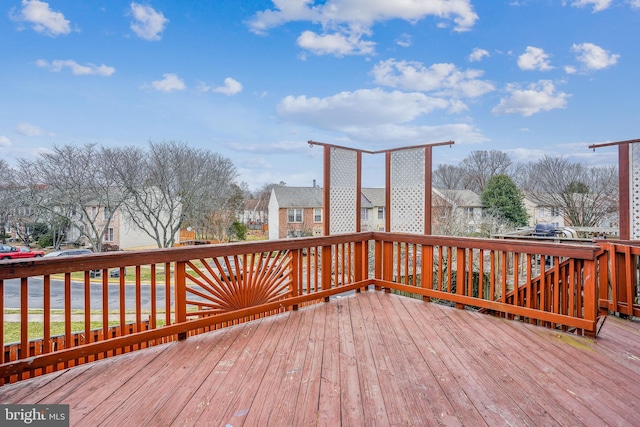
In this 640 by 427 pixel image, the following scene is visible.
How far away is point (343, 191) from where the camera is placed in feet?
15.1

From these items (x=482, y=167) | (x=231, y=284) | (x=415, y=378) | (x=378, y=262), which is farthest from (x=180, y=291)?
(x=482, y=167)

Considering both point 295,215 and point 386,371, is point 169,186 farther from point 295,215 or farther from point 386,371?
point 386,371

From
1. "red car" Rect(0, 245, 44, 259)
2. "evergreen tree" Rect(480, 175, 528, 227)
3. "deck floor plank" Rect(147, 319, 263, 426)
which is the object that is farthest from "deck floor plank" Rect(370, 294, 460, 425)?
"evergreen tree" Rect(480, 175, 528, 227)

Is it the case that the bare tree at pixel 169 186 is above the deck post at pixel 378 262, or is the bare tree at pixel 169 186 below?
above

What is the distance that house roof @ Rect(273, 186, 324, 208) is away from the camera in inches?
643

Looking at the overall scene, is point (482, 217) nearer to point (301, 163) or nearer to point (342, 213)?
point (301, 163)

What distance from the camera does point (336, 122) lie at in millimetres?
9266

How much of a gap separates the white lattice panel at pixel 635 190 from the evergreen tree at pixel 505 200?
34.2 feet

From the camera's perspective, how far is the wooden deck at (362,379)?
1655mm

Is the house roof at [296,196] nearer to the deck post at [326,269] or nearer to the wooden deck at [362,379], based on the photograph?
the deck post at [326,269]

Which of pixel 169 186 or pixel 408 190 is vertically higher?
pixel 169 186

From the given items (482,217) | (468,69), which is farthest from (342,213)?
(482,217)

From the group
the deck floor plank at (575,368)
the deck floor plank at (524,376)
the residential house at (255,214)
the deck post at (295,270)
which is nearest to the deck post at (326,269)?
the deck post at (295,270)

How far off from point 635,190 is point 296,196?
47.8 feet
